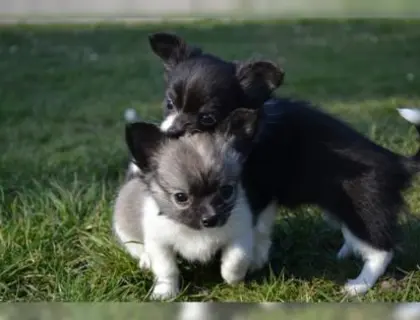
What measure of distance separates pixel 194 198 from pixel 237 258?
439 millimetres

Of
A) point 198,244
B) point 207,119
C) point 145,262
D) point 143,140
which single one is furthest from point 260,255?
point 143,140

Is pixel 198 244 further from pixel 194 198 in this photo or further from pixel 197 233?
pixel 194 198

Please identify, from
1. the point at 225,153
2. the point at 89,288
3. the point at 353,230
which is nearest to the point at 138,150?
the point at 225,153

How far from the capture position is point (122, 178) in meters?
6.01

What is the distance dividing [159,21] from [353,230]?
10.5 m

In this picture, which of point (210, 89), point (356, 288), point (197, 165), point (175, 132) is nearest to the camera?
point (197, 165)

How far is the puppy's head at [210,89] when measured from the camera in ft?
14.4

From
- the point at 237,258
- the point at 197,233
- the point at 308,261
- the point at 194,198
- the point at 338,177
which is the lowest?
the point at 308,261

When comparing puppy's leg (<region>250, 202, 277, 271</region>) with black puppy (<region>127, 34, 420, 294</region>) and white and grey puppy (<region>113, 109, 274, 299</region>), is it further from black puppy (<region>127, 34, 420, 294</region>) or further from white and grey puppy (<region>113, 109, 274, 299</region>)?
white and grey puppy (<region>113, 109, 274, 299</region>)

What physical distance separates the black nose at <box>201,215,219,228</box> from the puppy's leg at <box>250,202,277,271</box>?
24.2 inches

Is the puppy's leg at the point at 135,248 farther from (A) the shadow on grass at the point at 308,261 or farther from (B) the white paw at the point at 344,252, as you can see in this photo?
(B) the white paw at the point at 344,252

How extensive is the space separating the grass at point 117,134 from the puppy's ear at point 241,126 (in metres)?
0.78

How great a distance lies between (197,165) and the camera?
4203mm

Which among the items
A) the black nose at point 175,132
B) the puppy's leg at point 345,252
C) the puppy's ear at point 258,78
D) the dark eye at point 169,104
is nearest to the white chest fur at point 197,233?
the black nose at point 175,132
